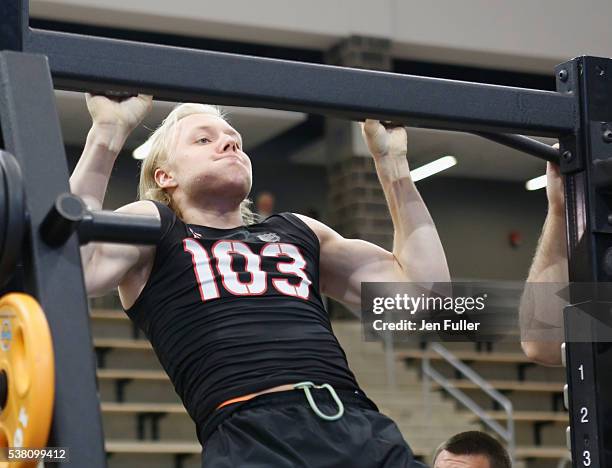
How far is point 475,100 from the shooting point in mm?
1904

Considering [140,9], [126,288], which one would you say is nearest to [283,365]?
[126,288]

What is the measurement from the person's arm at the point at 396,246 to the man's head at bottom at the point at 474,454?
0.79 metres

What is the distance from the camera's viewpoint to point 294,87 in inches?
69.0

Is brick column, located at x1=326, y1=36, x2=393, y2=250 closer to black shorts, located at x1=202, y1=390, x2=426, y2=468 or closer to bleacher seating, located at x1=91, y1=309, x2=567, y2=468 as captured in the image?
bleacher seating, located at x1=91, y1=309, x2=567, y2=468

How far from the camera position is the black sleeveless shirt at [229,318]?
5.95 feet

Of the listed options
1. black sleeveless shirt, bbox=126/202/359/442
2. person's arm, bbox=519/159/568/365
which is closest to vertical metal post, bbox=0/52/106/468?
black sleeveless shirt, bbox=126/202/359/442

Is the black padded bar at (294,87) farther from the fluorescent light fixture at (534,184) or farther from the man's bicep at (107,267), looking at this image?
the fluorescent light fixture at (534,184)

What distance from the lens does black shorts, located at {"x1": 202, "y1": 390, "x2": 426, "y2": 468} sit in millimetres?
1729

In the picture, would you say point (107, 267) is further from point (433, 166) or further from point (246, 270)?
point (433, 166)

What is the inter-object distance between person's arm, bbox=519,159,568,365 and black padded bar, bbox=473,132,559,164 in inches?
1.7

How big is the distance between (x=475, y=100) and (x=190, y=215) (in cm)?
57

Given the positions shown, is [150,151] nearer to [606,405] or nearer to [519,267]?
[606,405]

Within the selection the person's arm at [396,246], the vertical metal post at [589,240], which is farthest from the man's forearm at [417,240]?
the vertical metal post at [589,240]

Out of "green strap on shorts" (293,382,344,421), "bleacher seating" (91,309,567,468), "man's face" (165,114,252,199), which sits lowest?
"green strap on shorts" (293,382,344,421)
